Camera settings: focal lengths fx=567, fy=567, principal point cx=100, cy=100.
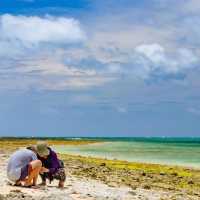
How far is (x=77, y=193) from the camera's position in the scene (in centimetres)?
1634

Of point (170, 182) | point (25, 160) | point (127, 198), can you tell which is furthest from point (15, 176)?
point (170, 182)

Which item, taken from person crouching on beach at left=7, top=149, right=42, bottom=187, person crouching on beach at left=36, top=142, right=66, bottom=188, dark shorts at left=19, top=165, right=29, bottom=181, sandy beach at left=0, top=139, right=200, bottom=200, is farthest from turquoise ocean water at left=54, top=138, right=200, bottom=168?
dark shorts at left=19, top=165, right=29, bottom=181

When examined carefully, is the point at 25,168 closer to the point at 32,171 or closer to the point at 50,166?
the point at 32,171

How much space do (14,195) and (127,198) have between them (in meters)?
3.64

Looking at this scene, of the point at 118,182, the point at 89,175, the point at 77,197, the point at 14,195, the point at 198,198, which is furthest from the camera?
the point at 89,175

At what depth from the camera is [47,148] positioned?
55.2ft

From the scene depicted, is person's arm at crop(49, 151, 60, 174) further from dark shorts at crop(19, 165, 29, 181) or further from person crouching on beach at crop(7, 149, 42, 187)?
dark shorts at crop(19, 165, 29, 181)

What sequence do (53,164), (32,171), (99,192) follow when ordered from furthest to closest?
1. (99,192)
2. (53,164)
3. (32,171)

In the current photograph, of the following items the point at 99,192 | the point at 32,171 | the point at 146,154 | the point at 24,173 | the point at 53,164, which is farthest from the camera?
the point at 146,154

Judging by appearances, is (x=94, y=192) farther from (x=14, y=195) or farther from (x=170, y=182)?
(x=170, y=182)

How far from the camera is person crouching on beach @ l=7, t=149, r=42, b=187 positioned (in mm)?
16328

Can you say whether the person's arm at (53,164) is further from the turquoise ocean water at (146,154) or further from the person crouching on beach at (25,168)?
the turquoise ocean water at (146,154)

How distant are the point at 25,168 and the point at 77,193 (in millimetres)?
1682

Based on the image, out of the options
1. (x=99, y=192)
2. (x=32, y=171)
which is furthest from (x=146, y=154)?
(x=32, y=171)
